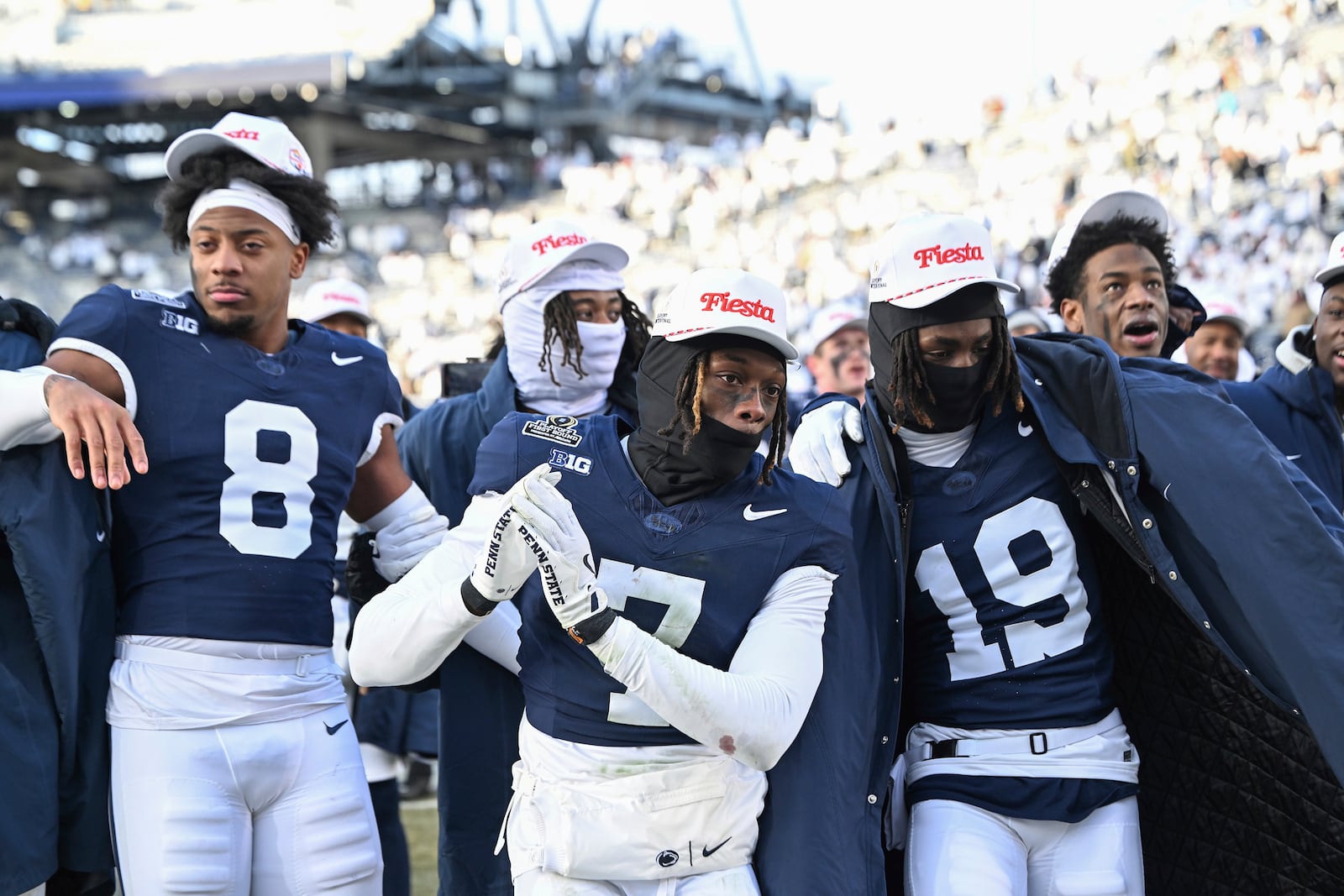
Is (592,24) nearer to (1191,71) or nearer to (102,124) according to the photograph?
(102,124)

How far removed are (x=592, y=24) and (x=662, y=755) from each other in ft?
137

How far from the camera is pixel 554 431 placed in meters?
2.78

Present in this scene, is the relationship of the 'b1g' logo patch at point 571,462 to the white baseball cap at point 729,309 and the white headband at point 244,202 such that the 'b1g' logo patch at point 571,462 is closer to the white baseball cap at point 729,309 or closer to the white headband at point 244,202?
the white baseball cap at point 729,309

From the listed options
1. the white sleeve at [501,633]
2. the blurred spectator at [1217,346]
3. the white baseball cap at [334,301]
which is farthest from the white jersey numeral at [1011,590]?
the white baseball cap at [334,301]

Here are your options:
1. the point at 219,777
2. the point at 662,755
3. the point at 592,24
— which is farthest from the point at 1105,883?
the point at 592,24

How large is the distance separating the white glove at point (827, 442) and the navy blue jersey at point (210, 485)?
120cm

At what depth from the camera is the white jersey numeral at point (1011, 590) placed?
3.04m

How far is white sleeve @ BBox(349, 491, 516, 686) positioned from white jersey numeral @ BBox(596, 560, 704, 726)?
265 millimetres

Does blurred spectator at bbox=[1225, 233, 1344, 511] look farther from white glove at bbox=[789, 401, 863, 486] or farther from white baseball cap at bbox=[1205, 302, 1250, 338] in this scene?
white baseball cap at bbox=[1205, 302, 1250, 338]

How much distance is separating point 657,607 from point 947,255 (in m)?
1.14

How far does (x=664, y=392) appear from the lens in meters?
2.71

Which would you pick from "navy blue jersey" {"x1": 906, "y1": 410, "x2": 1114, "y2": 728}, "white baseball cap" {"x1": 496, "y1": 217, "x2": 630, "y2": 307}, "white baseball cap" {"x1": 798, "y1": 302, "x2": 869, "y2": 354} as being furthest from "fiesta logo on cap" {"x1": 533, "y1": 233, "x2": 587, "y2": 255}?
"white baseball cap" {"x1": 798, "y1": 302, "x2": 869, "y2": 354}

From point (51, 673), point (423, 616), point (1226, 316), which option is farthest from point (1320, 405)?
point (51, 673)

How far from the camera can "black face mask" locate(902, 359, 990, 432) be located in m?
3.05
